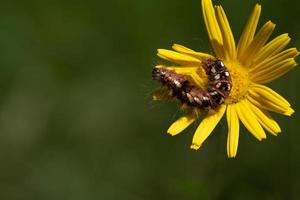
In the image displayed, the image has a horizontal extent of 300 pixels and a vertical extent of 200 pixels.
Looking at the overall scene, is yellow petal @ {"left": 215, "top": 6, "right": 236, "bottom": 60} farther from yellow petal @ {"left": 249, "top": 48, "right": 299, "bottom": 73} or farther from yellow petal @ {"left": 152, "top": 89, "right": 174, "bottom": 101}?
yellow petal @ {"left": 152, "top": 89, "right": 174, "bottom": 101}

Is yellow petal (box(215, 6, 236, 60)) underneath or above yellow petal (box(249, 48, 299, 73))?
above

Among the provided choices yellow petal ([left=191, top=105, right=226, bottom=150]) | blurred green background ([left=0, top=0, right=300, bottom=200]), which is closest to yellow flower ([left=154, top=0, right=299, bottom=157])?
yellow petal ([left=191, top=105, right=226, bottom=150])

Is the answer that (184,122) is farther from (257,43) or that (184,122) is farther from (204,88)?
(257,43)

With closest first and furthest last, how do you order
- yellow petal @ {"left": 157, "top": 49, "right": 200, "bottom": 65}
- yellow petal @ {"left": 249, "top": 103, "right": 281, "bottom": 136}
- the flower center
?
yellow petal @ {"left": 249, "top": 103, "right": 281, "bottom": 136} < yellow petal @ {"left": 157, "top": 49, "right": 200, "bottom": 65} < the flower center

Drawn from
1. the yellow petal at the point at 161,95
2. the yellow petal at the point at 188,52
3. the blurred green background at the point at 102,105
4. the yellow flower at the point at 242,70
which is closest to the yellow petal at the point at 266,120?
the yellow flower at the point at 242,70

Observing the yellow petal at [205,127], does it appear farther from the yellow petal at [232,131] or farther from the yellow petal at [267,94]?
the yellow petal at [267,94]

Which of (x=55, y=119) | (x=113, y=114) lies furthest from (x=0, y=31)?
(x=113, y=114)

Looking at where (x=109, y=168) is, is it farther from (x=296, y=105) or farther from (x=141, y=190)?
(x=296, y=105)
